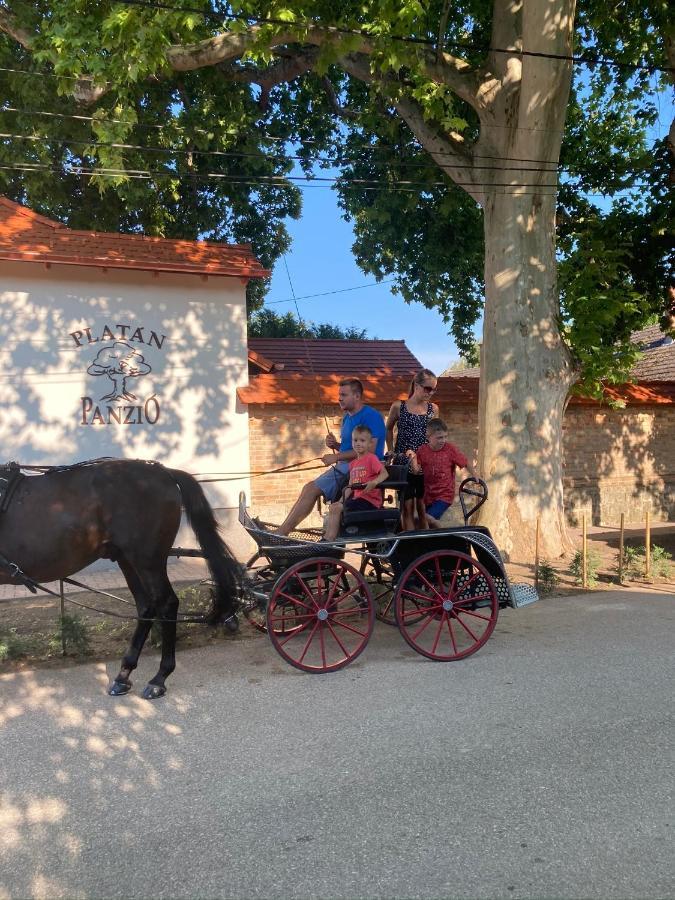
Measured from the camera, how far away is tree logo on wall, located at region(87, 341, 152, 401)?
963cm

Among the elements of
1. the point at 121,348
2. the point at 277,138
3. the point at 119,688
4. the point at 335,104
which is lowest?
the point at 119,688

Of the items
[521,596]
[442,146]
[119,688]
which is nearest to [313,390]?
[442,146]

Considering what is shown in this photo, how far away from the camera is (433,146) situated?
379 inches

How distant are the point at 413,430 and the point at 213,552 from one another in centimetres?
221

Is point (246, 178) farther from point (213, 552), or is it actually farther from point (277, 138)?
point (213, 552)

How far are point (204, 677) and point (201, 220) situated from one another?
11.2 meters

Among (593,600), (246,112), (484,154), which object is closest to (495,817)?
(593,600)

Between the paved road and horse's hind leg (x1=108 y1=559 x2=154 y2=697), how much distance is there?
0.10 metres

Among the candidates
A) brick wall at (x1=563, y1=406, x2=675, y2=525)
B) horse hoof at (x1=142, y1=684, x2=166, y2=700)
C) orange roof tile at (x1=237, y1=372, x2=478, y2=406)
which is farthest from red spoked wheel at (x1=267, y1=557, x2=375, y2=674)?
brick wall at (x1=563, y1=406, x2=675, y2=525)

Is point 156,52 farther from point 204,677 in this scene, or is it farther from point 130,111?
point 204,677

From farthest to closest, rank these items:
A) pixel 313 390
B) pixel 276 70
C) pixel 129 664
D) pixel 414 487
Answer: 1. pixel 276 70
2. pixel 313 390
3. pixel 414 487
4. pixel 129 664

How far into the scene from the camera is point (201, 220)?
14141mm

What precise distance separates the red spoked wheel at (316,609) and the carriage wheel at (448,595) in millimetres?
356

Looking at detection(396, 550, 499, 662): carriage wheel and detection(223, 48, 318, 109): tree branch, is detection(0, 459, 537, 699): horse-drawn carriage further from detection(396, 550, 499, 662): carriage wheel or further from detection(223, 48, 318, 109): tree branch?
detection(223, 48, 318, 109): tree branch
